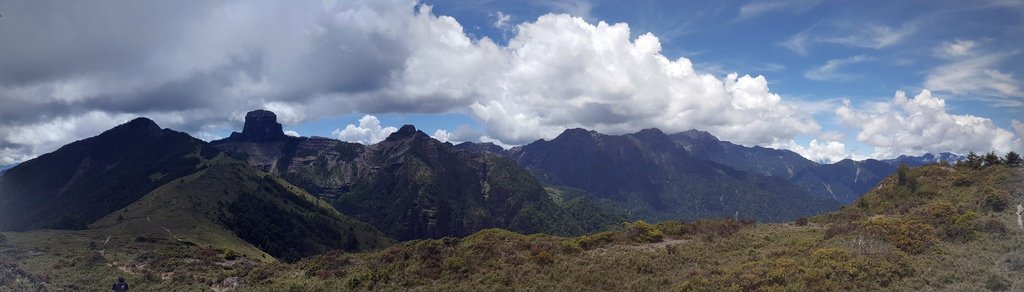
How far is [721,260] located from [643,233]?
13087mm

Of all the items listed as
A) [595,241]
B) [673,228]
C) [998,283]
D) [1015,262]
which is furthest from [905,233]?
[595,241]

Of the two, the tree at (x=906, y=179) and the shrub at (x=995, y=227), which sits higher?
the tree at (x=906, y=179)

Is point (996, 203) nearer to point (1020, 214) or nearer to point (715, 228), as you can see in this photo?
point (1020, 214)

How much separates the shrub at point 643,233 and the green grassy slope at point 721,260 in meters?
0.10

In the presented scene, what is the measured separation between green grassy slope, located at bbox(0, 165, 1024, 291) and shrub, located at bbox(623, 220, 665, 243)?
0.34ft

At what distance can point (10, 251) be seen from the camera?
6881 centimetres

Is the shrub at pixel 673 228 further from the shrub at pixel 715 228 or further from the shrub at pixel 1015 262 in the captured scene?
the shrub at pixel 1015 262

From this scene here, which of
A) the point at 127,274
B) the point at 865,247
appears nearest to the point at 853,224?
the point at 865,247

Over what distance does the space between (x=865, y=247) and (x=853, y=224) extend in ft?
37.8

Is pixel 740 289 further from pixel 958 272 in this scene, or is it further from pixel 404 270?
pixel 404 270

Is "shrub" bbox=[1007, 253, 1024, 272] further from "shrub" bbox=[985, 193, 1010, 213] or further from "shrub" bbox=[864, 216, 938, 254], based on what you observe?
"shrub" bbox=[985, 193, 1010, 213]

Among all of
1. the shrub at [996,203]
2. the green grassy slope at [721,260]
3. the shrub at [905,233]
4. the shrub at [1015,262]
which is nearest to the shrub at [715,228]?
the green grassy slope at [721,260]

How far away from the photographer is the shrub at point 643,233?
49.8 meters

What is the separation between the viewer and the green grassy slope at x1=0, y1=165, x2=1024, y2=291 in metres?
30.3
